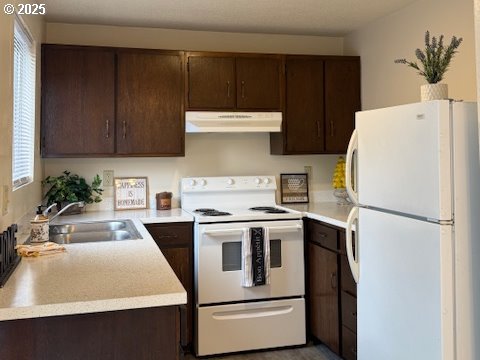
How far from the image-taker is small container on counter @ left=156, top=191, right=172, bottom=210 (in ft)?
11.7

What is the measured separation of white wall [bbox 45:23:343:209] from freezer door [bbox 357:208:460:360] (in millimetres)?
1688

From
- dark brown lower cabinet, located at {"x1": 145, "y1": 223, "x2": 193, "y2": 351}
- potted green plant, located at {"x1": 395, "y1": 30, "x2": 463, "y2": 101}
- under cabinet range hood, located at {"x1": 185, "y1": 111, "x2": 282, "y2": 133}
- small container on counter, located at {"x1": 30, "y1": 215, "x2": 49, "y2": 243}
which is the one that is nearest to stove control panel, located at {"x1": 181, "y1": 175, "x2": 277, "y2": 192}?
under cabinet range hood, located at {"x1": 185, "y1": 111, "x2": 282, "y2": 133}

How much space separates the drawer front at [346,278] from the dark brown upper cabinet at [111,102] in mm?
1430

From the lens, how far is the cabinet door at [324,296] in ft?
9.68

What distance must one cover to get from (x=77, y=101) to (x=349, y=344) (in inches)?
95.5

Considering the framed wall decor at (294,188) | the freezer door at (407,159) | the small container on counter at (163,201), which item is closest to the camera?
the freezer door at (407,159)

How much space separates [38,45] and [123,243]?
66.8 inches

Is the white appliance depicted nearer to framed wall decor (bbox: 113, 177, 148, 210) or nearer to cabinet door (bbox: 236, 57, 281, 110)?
framed wall decor (bbox: 113, 177, 148, 210)

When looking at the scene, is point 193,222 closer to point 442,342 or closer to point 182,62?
point 182,62

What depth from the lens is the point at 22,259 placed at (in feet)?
6.20

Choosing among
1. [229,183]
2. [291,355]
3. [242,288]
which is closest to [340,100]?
[229,183]

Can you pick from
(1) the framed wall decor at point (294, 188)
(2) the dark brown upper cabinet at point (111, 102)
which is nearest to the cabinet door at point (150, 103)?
(2) the dark brown upper cabinet at point (111, 102)

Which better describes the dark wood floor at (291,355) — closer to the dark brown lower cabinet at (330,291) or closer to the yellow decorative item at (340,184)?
the dark brown lower cabinet at (330,291)

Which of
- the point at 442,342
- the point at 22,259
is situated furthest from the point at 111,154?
the point at 442,342
